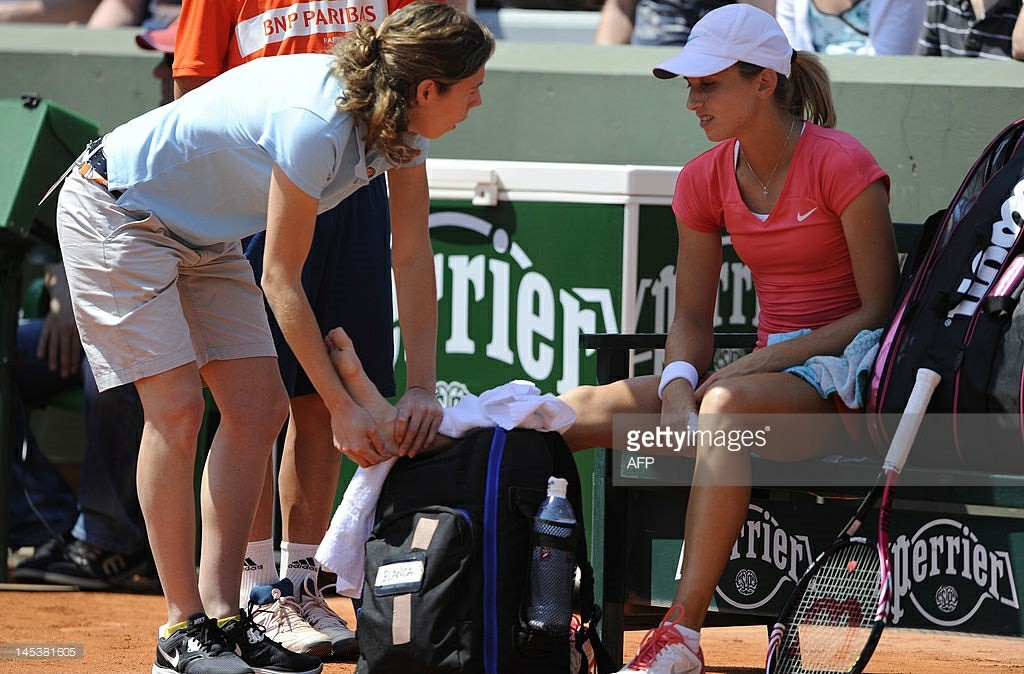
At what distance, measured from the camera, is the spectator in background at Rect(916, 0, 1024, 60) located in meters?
4.99

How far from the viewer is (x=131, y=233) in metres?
2.87

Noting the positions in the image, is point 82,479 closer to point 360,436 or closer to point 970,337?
point 360,436

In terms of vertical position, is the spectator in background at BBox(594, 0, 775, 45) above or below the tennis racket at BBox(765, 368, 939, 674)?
above

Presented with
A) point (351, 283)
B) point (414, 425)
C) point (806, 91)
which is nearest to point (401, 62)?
point (414, 425)

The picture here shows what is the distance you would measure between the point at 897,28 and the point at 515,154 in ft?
5.16

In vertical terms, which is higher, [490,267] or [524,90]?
[524,90]

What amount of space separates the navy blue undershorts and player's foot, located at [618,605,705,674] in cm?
113

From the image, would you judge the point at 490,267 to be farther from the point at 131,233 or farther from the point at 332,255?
the point at 131,233

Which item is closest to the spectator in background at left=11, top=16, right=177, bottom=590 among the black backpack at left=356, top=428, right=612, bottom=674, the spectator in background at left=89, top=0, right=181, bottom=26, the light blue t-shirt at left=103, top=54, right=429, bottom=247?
the spectator in background at left=89, top=0, right=181, bottom=26

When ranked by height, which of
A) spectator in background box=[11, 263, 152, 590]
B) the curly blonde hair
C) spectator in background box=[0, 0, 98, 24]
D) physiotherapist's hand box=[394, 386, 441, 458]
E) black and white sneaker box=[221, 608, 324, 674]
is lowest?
spectator in background box=[11, 263, 152, 590]

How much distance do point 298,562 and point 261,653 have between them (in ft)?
1.71

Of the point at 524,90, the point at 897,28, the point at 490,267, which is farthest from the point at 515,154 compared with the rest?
the point at 897,28

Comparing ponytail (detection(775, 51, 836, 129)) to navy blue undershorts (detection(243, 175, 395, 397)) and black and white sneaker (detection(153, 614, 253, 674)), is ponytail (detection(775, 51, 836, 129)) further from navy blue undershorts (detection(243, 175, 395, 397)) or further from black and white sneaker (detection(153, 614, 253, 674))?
black and white sneaker (detection(153, 614, 253, 674))

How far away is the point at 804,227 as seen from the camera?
3.15 metres
